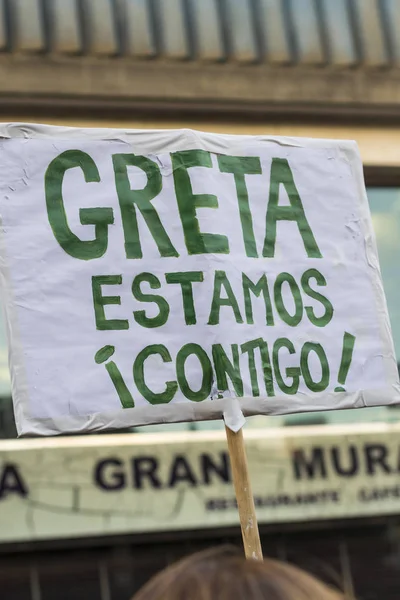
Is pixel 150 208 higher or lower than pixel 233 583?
higher

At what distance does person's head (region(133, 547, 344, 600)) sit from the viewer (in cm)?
147

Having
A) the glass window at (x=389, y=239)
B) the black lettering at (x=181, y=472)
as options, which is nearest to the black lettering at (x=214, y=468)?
the black lettering at (x=181, y=472)

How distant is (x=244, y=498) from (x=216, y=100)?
4.31 m

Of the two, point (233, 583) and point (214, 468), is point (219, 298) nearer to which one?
point (233, 583)

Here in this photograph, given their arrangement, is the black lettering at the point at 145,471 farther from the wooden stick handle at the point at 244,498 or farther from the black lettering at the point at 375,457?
the wooden stick handle at the point at 244,498

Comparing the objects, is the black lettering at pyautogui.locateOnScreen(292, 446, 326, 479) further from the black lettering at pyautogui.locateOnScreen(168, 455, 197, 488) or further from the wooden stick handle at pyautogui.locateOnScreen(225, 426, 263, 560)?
the wooden stick handle at pyautogui.locateOnScreen(225, 426, 263, 560)

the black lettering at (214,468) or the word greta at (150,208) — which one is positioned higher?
the word greta at (150,208)

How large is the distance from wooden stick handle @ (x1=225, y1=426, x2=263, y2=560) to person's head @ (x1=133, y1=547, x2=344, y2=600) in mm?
1942

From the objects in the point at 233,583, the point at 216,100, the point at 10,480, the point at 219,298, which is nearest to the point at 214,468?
the point at 10,480

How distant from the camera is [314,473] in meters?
7.61

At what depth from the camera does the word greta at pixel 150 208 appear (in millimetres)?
3770

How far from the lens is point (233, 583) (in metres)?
1.49

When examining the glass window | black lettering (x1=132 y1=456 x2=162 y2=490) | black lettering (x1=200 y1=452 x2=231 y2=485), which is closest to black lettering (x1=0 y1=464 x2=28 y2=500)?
black lettering (x1=132 y1=456 x2=162 y2=490)

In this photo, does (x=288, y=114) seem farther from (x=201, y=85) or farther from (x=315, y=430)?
(x=315, y=430)
